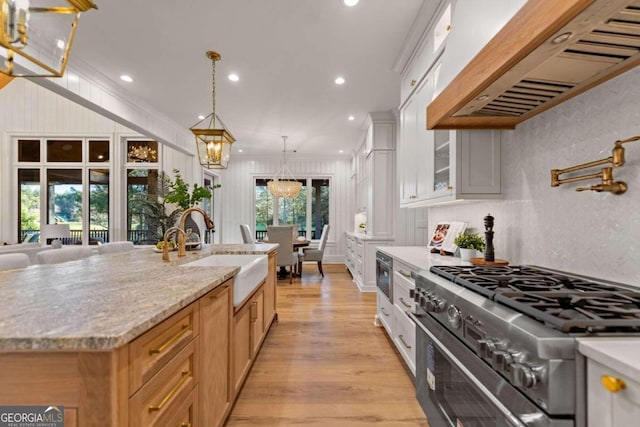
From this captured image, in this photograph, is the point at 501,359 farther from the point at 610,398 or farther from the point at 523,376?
the point at 610,398

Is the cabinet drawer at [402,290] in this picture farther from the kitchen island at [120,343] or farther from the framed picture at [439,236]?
the kitchen island at [120,343]

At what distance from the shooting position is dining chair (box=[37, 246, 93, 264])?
2.41m

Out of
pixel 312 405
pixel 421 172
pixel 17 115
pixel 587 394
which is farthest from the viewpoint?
pixel 17 115

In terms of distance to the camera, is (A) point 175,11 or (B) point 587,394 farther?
(A) point 175,11

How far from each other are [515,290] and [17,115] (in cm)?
886

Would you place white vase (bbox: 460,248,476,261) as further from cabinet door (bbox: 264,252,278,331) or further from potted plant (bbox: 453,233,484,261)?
cabinet door (bbox: 264,252,278,331)

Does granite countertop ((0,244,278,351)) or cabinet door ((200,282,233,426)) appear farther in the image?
cabinet door ((200,282,233,426))

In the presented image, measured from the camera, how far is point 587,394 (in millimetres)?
706

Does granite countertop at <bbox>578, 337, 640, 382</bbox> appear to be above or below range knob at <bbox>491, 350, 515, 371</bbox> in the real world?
above

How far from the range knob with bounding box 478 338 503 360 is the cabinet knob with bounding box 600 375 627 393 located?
27 cm

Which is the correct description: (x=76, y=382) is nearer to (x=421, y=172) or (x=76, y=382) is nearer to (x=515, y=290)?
(x=515, y=290)

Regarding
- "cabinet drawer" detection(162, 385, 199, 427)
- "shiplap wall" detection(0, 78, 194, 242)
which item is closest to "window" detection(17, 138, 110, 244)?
"shiplap wall" detection(0, 78, 194, 242)

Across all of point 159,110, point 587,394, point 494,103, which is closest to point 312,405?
point 587,394

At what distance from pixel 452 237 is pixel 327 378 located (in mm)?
1518
